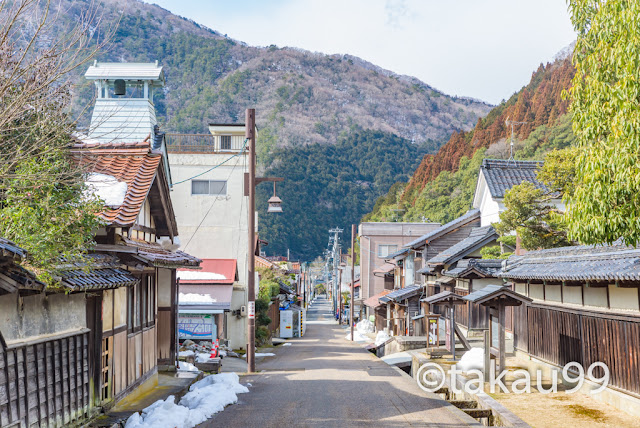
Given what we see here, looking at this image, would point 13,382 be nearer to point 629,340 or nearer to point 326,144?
point 629,340

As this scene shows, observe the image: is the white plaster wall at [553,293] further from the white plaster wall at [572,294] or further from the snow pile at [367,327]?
the snow pile at [367,327]

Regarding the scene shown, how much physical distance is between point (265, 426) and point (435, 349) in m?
13.3

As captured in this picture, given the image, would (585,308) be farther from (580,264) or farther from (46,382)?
(46,382)

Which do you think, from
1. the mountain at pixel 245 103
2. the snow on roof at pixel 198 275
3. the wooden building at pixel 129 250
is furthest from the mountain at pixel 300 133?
the wooden building at pixel 129 250

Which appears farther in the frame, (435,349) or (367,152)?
→ (367,152)

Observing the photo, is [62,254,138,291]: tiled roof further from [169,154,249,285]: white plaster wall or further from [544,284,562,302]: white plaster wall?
[169,154,249,285]: white plaster wall

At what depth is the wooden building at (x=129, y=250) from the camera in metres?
10.3

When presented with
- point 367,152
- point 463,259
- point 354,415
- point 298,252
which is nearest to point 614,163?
point 354,415

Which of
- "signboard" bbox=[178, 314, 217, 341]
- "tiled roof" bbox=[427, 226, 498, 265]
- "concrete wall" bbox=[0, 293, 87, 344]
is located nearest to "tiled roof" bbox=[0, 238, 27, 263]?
"concrete wall" bbox=[0, 293, 87, 344]

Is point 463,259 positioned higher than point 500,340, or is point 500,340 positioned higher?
point 463,259

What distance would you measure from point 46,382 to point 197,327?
1959 centimetres

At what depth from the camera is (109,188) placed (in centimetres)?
1155

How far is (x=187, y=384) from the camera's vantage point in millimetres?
14219

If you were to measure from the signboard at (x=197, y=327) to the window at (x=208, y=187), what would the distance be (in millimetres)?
8108
